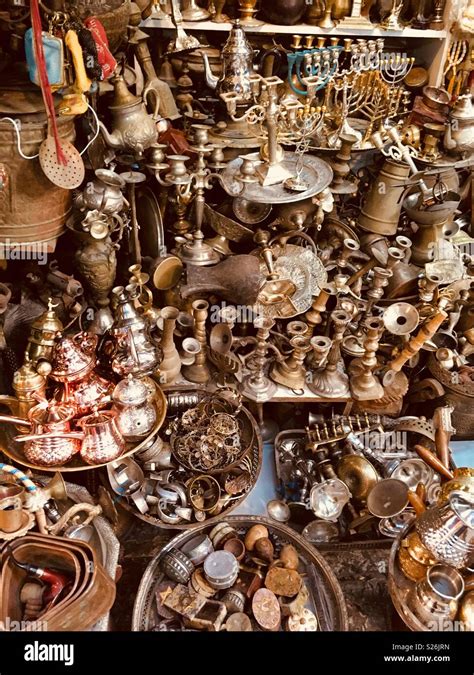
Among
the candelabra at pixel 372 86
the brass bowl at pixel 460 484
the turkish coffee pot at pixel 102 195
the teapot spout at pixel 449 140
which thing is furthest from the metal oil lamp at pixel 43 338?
the teapot spout at pixel 449 140

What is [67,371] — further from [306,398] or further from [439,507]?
[439,507]

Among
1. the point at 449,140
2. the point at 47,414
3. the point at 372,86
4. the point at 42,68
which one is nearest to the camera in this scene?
the point at 42,68

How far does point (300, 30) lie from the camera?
2.65 meters

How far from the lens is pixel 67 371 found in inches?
74.5

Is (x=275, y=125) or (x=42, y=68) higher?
(x=42, y=68)

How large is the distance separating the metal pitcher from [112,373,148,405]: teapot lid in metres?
1.00

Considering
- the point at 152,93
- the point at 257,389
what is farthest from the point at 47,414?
the point at 152,93

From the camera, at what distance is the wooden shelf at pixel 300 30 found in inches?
98.5

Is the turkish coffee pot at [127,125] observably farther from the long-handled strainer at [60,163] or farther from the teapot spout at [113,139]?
the long-handled strainer at [60,163]

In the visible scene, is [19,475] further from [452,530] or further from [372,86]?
[372,86]

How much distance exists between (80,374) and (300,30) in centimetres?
189

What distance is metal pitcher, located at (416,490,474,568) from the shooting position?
170 cm

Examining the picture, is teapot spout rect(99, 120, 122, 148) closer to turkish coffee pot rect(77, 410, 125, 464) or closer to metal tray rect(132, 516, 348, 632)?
turkish coffee pot rect(77, 410, 125, 464)

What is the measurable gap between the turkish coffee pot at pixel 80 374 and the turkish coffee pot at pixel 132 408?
0.06 m
